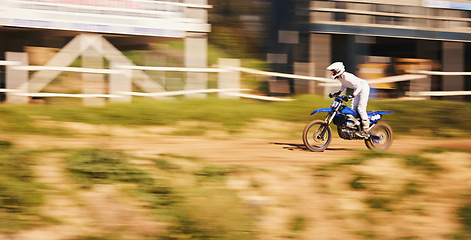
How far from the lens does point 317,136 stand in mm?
10578

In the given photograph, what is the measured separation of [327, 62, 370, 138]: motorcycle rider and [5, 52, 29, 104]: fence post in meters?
6.65

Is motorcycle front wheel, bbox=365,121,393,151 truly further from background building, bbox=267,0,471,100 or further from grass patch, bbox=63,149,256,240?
background building, bbox=267,0,471,100

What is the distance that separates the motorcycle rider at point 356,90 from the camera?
400 inches

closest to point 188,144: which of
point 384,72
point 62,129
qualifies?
point 62,129

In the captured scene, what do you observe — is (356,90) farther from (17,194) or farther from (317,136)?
(17,194)

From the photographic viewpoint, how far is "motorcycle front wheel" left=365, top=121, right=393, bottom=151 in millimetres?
10926

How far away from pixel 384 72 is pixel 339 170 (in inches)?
441

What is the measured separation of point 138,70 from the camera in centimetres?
1454

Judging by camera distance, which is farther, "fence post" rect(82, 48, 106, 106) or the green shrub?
"fence post" rect(82, 48, 106, 106)

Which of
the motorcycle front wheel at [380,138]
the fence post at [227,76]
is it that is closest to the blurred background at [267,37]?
the fence post at [227,76]

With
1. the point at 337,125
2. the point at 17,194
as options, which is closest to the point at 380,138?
the point at 337,125

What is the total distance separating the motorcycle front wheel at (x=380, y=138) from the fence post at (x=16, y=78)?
7.15 meters

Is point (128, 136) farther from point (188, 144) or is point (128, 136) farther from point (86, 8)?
point (86, 8)

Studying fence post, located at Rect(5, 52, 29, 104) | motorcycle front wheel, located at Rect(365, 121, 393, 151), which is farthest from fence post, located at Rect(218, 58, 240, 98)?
motorcycle front wheel, located at Rect(365, 121, 393, 151)
